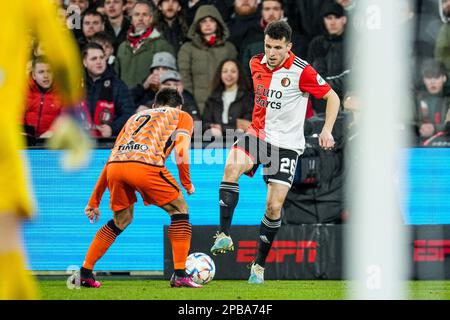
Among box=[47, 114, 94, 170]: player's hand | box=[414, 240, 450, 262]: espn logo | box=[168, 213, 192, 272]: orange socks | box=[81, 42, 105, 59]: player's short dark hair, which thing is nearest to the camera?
box=[47, 114, 94, 170]: player's hand

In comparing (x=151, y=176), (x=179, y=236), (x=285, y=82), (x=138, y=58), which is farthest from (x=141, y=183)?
(x=138, y=58)

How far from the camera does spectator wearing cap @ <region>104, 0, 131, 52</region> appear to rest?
11547 millimetres

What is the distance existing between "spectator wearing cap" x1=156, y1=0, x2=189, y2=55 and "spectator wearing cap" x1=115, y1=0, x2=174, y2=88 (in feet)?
0.86

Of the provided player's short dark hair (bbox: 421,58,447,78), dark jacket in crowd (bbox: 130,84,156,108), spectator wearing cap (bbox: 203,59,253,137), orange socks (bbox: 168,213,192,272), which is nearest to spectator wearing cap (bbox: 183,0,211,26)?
dark jacket in crowd (bbox: 130,84,156,108)

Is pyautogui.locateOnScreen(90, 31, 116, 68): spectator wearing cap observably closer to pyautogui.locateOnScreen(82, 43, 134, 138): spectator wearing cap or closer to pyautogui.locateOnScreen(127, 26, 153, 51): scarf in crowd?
pyautogui.locateOnScreen(127, 26, 153, 51): scarf in crowd

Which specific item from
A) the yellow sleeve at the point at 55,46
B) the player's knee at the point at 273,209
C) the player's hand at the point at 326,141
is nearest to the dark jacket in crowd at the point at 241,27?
the player's knee at the point at 273,209

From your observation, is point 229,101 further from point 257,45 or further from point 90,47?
point 90,47

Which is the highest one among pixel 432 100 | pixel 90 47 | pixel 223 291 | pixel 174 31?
pixel 174 31

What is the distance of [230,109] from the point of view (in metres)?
10.3

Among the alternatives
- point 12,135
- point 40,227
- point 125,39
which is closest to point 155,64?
point 125,39

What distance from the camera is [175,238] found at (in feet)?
27.5

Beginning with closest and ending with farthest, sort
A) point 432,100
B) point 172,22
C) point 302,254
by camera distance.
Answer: point 302,254, point 432,100, point 172,22

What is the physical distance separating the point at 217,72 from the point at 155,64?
783mm

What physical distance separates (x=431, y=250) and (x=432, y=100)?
1455 mm
